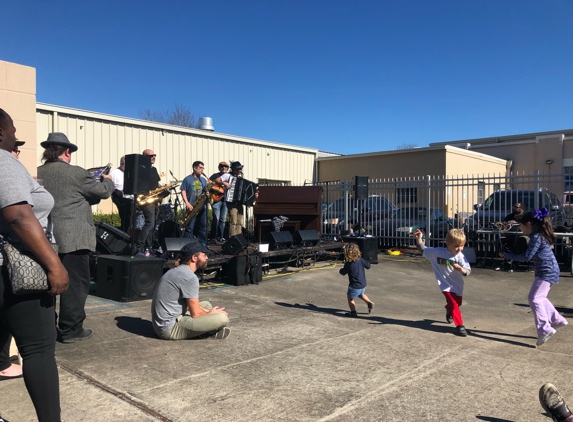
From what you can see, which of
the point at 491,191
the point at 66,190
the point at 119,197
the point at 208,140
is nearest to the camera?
the point at 66,190

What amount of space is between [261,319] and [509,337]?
2.83m

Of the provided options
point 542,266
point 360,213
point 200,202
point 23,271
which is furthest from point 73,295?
point 360,213

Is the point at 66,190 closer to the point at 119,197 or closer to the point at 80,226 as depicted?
the point at 80,226

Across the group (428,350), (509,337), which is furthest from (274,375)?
(509,337)

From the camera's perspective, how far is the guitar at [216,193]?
10.9 metres

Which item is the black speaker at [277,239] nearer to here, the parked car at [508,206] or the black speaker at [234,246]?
the black speaker at [234,246]

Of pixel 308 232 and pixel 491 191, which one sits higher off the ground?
pixel 491 191

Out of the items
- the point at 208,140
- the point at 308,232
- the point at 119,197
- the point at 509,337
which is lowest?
the point at 509,337

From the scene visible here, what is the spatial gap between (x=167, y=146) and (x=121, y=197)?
24.8 feet

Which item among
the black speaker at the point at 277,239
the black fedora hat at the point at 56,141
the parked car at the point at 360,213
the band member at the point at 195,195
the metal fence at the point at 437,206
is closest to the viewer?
the black fedora hat at the point at 56,141

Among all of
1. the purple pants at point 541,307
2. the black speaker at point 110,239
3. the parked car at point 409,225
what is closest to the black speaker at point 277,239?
the black speaker at point 110,239

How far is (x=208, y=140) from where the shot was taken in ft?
58.5

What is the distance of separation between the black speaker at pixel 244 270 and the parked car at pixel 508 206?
A: 19.9 ft

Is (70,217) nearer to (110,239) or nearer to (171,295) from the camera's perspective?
(171,295)
